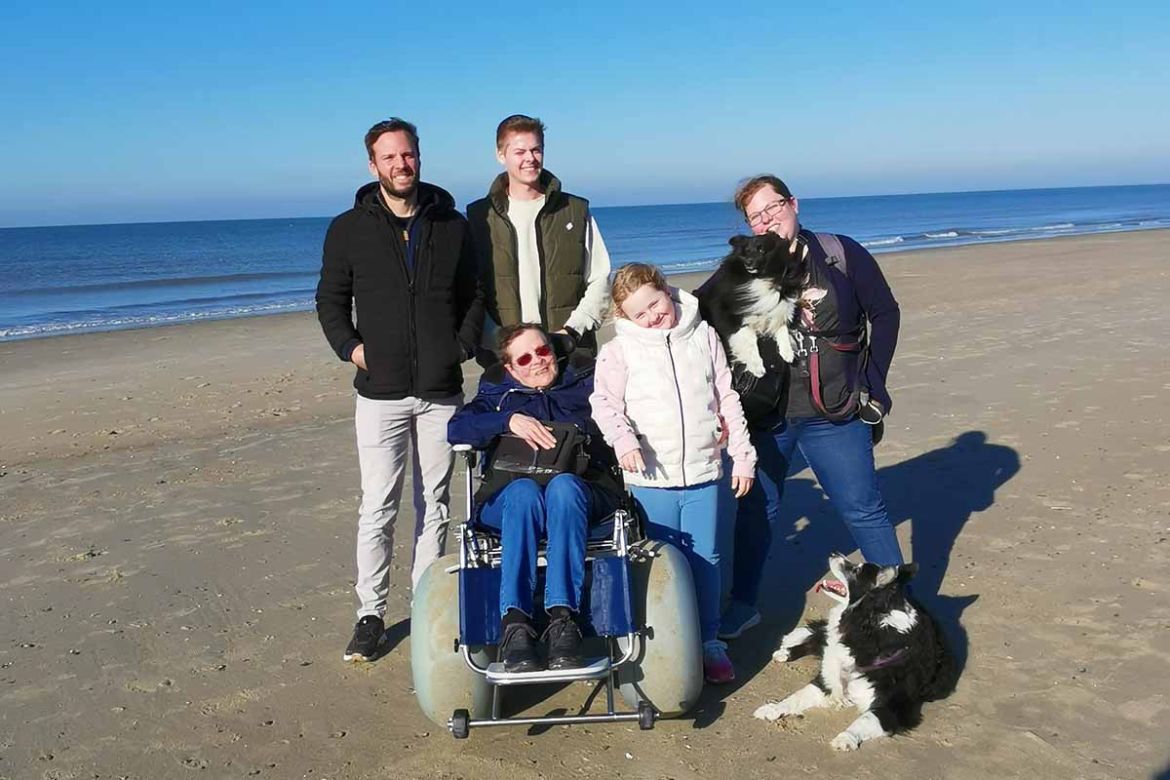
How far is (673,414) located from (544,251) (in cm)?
117

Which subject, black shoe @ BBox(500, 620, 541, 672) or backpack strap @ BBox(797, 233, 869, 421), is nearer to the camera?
black shoe @ BBox(500, 620, 541, 672)

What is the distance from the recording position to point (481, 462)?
175 inches

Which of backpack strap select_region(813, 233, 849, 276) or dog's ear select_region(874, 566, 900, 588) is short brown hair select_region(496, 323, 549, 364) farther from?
dog's ear select_region(874, 566, 900, 588)

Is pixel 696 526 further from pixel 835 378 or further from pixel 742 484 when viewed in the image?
pixel 835 378

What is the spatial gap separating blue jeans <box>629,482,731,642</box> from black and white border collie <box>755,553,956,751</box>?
472 mm

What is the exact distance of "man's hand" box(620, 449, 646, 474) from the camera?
389 centimetres

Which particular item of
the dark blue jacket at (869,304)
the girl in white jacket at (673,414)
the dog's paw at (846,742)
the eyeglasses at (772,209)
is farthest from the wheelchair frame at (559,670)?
the eyeglasses at (772,209)

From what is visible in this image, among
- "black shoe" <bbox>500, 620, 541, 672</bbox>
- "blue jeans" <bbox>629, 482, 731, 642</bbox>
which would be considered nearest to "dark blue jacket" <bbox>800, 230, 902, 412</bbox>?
"blue jeans" <bbox>629, 482, 731, 642</bbox>

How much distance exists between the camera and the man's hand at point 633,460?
3.89m

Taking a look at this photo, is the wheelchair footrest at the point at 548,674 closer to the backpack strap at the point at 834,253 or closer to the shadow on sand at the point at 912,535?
the shadow on sand at the point at 912,535

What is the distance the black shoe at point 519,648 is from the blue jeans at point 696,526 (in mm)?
825

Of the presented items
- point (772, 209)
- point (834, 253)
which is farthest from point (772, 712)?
point (772, 209)

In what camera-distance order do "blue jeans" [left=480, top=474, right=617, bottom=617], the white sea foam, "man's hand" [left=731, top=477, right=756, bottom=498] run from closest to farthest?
"blue jeans" [left=480, top=474, right=617, bottom=617]
"man's hand" [left=731, top=477, right=756, bottom=498]
the white sea foam

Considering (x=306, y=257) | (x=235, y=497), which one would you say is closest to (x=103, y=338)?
(x=235, y=497)
